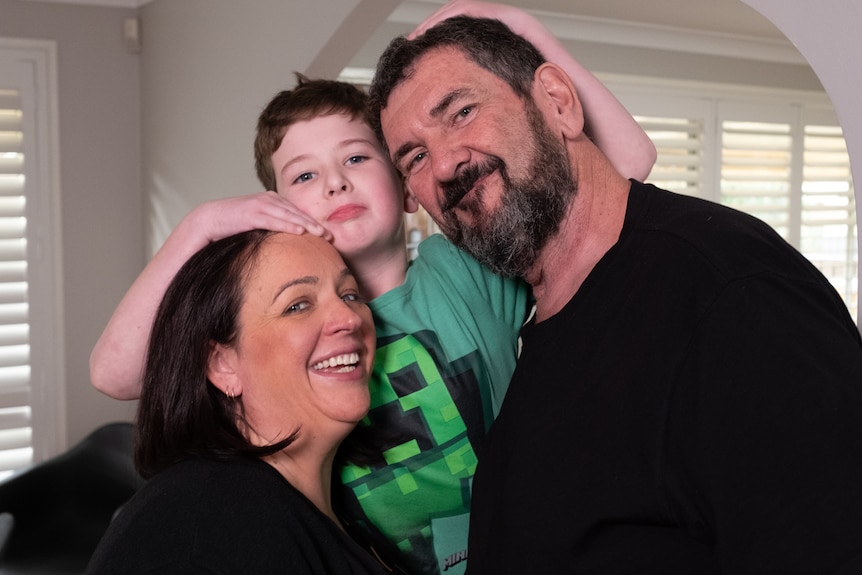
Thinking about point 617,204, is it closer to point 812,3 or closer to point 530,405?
point 530,405

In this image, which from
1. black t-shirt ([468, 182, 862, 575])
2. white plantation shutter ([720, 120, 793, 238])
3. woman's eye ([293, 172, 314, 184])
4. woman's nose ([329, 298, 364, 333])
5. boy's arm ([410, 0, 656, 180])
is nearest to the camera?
black t-shirt ([468, 182, 862, 575])

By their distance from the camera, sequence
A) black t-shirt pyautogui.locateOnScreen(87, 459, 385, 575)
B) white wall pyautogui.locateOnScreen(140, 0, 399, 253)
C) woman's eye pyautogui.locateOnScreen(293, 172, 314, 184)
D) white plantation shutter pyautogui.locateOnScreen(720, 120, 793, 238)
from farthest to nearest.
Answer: white plantation shutter pyautogui.locateOnScreen(720, 120, 793, 238) < white wall pyautogui.locateOnScreen(140, 0, 399, 253) < woman's eye pyautogui.locateOnScreen(293, 172, 314, 184) < black t-shirt pyautogui.locateOnScreen(87, 459, 385, 575)

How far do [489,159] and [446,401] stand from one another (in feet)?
1.60

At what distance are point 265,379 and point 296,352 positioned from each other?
74 mm

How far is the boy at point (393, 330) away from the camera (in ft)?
5.24

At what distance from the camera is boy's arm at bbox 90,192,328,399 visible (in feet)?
4.88

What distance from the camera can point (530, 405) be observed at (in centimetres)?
128

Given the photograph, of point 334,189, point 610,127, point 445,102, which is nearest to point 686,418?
point 445,102

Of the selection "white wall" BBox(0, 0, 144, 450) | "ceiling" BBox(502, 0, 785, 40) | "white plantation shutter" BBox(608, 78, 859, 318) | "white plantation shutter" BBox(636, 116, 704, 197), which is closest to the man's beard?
"white wall" BBox(0, 0, 144, 450)

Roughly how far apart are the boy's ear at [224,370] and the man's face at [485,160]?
0.40 m

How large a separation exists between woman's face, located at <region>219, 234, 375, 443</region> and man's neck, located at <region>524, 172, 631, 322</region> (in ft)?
1.08

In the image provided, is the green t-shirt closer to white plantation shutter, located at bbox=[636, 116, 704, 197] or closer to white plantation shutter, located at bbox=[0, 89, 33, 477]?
white plantation shutter, located at bbox=[0, 89, 33, 477]

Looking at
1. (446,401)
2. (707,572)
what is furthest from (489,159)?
(707,572)

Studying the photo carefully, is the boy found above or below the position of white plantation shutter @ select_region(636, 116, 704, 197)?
below
